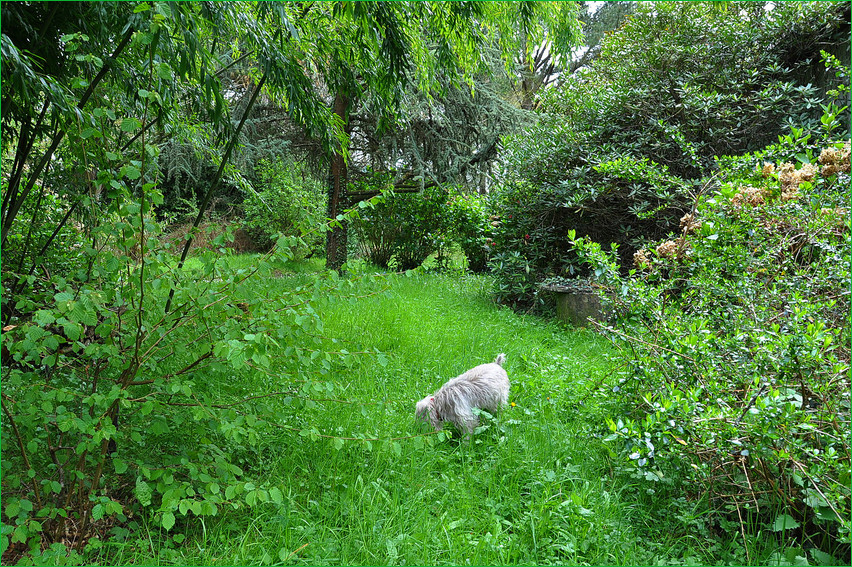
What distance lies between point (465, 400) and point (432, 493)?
0.66 m

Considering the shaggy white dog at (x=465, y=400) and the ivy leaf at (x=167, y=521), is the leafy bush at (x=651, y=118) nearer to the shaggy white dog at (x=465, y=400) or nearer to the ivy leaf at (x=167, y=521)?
the shaggy white dog at (x=465, y=400)

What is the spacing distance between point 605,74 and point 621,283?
5292 mm

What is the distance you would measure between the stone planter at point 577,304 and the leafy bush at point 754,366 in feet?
7.28

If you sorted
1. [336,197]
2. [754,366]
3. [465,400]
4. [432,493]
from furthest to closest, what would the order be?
[336,197] → [465,400] → [432,493] → [754,366]

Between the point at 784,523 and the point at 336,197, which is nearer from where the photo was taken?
the point at 784,523

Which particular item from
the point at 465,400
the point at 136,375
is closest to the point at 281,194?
the point at 465,400

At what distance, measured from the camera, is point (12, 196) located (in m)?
2.67

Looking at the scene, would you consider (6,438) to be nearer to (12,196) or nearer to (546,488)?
(12,196)

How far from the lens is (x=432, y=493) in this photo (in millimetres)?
2453

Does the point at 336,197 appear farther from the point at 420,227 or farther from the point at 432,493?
the point at 432,493

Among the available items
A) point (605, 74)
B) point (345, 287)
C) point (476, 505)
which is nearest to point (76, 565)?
point (345, 287)

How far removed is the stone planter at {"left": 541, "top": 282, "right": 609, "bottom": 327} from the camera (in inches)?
219

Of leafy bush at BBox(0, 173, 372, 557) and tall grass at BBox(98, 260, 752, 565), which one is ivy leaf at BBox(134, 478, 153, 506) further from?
tall grass at BBox(98, 260, 752, 565)

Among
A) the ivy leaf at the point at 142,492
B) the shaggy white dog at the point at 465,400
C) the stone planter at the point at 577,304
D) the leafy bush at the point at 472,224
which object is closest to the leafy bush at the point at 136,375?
the ivy leaf at the point at 142,492
